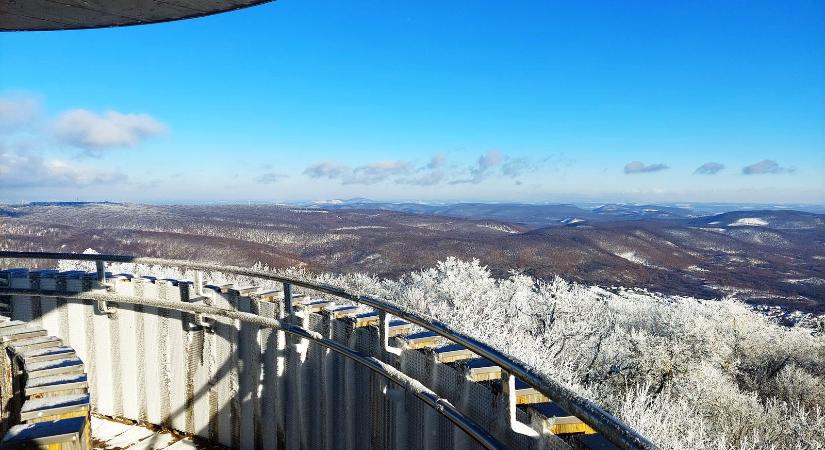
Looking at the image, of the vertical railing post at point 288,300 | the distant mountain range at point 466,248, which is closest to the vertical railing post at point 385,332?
the vertical railing post at point 288,300

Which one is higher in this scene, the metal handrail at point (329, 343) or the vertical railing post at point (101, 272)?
the vertical railing post at point (101, 272)

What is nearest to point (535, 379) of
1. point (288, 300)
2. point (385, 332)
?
point (385, 332)

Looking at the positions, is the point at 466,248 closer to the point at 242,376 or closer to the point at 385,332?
the point at 242,376

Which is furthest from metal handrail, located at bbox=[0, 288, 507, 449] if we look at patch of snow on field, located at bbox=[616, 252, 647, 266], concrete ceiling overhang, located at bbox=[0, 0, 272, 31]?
patch of snow on field, located at bbox=[616, 252, 647, 266]

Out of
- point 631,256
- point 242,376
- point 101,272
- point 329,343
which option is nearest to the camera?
point 329,343

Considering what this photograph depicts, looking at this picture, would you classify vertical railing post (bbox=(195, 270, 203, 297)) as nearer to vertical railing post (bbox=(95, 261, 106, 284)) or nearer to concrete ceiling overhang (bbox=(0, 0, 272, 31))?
vertical railing post (bbox=(95, 261, 106, 284))

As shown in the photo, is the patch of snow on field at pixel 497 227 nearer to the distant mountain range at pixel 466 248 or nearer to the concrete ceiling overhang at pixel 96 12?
the distant mountain range at pixel 466 248

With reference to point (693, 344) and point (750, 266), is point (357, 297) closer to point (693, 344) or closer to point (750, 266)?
point (693, 344)
